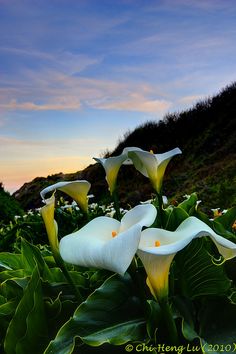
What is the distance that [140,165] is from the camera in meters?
1.54

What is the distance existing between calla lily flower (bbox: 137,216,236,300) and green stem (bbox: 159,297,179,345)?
1 centimetres

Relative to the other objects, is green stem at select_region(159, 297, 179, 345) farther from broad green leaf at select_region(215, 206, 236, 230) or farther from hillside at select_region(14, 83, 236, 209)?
hillside at select_region(14, 83, 236, 209)

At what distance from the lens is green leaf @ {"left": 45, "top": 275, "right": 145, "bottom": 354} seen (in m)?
1.14

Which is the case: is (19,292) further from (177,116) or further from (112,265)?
(177,116)

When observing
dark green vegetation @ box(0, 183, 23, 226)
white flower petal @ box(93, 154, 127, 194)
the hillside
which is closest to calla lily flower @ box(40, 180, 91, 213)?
white flower petal @ box(93, 154, 127, 194)

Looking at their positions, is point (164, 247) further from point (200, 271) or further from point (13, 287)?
point (13, 287)

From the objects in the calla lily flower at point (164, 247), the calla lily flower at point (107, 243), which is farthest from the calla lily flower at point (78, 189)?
the calla lily flower at point (164, 247)

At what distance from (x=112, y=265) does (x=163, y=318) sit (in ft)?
0.96

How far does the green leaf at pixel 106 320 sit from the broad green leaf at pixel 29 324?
89mm

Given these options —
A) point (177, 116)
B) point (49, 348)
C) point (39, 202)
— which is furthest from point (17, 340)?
point (177, 116)

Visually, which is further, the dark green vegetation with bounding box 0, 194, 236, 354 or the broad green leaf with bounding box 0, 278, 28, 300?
the broad green leaf with bounding box 0, 278, 28, 300

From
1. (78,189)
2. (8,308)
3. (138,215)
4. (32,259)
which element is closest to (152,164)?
(78,189)

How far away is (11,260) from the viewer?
5.31ft

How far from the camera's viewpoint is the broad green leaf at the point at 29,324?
1.21 m
